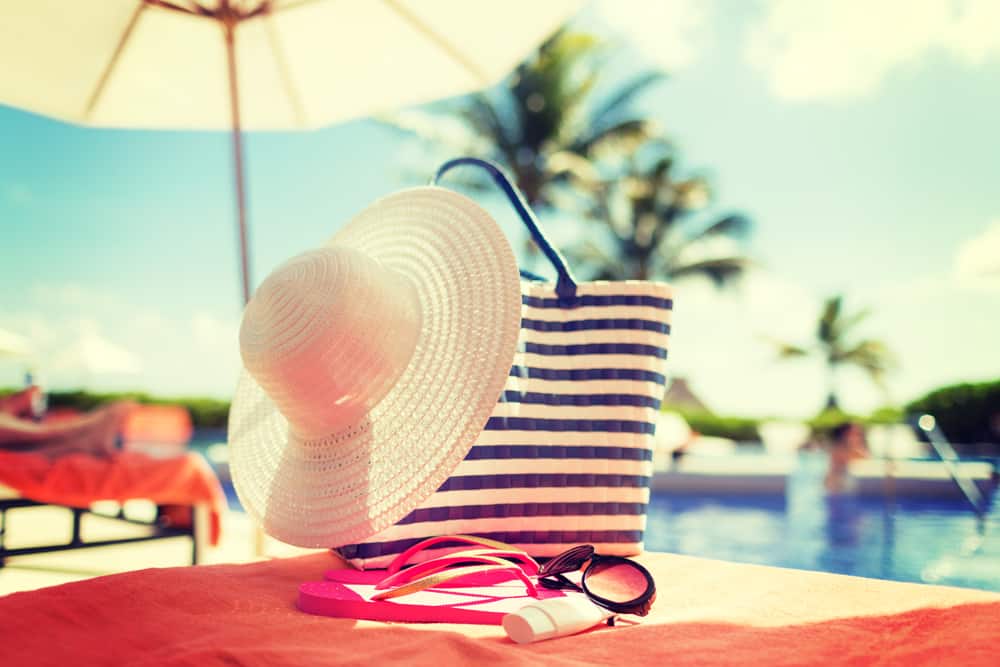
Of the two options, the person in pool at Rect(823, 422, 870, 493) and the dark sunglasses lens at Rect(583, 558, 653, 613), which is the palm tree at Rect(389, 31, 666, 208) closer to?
the person in pool at Rect(823, 422, 870, 493)

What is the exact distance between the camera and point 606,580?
3.49 feet

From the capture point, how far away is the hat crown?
1.12 meters

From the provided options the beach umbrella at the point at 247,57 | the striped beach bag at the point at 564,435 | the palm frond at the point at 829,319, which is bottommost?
the striped beach bag at the point at 564,435

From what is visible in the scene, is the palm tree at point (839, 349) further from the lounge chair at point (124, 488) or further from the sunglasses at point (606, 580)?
the sunglasses at point (606, 580)

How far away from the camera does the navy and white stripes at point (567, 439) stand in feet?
4.19

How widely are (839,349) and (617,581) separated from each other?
3177 centimetres

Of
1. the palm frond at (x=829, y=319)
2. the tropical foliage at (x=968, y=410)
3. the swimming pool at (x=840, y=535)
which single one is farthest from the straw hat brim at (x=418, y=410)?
the palm frond at (x=829, y=319)

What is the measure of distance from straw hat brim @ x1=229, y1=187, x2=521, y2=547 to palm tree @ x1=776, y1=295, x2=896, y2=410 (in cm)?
3073

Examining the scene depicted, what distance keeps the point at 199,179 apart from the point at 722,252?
32.8 m

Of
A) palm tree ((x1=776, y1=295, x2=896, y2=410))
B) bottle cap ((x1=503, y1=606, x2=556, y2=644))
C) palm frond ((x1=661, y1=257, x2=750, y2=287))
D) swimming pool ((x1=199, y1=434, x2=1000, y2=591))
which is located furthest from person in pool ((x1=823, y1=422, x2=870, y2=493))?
palm tree ((x1=776, y1=295, x2=896, y2=410))

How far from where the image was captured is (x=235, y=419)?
1.46 m

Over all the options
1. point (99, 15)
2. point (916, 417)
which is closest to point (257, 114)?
point (99, 15)

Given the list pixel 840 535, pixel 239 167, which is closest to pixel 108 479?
pixel 239 167

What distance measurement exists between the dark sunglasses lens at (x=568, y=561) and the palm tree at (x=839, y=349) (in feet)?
101
